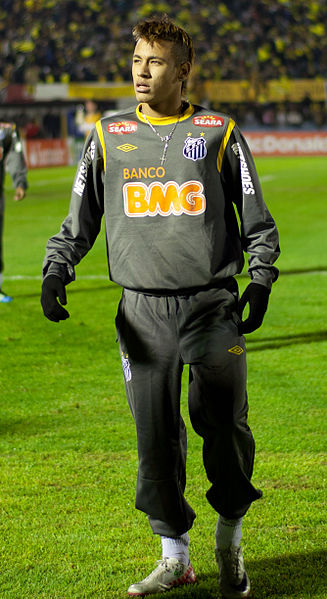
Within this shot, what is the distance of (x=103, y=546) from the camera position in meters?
3.55

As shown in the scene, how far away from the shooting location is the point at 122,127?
9.67ft

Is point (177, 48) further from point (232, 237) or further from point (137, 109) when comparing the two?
point (232, 237)

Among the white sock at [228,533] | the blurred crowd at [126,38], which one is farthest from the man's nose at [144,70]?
the blurred crowd at [126,38]

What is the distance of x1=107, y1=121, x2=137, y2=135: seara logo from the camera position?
2939 millimetres

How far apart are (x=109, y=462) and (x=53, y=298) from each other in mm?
1833

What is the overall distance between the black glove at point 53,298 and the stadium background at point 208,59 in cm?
3838

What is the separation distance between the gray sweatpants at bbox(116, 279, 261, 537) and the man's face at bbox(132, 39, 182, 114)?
0.65m

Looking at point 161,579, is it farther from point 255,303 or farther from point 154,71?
point 154,71

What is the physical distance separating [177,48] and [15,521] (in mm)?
2112

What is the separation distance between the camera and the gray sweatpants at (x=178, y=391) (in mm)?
2918

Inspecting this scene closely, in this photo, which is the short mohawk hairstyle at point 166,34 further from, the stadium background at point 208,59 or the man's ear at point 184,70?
the stadium background at point 208,59

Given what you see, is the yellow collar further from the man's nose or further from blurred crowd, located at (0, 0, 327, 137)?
blurred crowd, located at (0, 0, 327, 137)

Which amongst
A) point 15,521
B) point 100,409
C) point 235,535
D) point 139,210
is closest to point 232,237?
point 139,210

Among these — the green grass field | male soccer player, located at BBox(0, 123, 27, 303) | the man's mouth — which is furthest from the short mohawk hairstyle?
male soccer player, located at BBox(0, 123, 27, 303)
